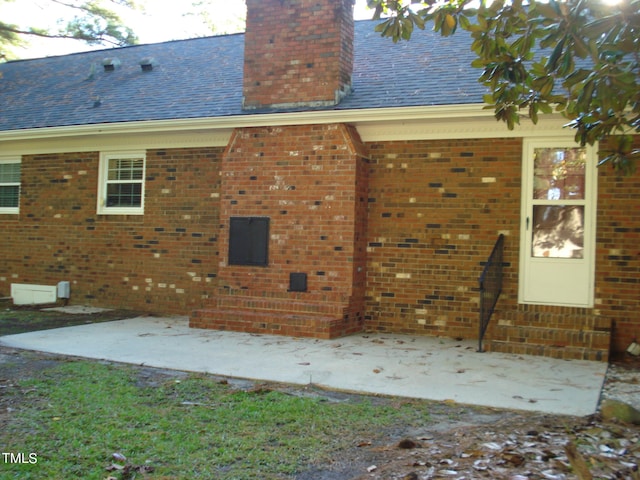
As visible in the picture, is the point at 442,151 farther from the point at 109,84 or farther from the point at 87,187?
the point at 109,84

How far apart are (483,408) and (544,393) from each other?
78cm

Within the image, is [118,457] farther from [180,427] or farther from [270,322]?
[270,322]

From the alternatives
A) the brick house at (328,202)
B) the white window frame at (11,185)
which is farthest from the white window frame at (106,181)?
the white window frame at (11,185)

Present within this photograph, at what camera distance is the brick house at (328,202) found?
8.09 meters

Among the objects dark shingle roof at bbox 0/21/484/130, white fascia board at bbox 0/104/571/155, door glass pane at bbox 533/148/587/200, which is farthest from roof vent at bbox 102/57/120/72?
door glass pane at bbox 533/148/587/200

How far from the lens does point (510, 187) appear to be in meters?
8.39

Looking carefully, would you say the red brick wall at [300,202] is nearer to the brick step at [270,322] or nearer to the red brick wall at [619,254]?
the brick step at [270,322]

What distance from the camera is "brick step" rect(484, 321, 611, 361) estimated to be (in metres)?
7.29

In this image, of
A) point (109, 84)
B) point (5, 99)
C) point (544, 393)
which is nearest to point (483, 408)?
point (544, 393)

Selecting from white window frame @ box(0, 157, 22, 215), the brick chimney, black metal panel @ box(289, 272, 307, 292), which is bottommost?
black metal panel @ box(289, 272, 307, 292)

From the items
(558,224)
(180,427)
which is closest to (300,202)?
(558,224)

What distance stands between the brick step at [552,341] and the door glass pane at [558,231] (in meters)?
1.01

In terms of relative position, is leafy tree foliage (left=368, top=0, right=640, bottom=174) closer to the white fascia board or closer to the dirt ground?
the dirt ground

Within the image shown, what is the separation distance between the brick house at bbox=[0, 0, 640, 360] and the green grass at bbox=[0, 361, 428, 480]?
308 cm
